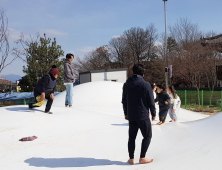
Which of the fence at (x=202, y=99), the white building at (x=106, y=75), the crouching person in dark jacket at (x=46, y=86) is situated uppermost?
the white building at (x=106, y=75)

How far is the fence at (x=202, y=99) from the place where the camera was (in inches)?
682

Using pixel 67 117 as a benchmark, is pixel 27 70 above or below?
above

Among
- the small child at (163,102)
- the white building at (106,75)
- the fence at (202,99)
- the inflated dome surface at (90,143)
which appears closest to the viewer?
the inflated dome surface at (90,143)

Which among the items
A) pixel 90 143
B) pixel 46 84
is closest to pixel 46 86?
pixel 46 84

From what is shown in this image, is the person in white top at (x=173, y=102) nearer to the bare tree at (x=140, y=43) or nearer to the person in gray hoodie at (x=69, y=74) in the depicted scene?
the person in gray hoodie at (x=69, y=74)

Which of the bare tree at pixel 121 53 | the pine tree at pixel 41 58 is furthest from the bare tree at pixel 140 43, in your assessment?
the pine tree at pixel 41 58

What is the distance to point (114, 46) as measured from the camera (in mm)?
45719

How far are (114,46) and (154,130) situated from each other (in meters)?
41.1

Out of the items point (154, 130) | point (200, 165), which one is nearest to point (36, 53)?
point (154, 130)

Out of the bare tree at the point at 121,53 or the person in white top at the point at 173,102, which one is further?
the bare tree at the point at 121,53

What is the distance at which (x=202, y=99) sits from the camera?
59.5 feet

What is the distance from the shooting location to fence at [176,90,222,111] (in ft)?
56.9

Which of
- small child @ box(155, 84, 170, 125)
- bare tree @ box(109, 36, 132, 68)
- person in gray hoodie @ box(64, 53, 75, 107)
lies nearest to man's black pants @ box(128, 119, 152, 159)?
small child @ box(155, 84, 170, 125)

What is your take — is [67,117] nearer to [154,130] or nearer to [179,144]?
[154,130]
